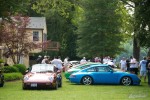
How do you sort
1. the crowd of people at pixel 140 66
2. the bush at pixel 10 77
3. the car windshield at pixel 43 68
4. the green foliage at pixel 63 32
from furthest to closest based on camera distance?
the green foliage at pixel 63 32, the bush at pixel 10 77, the crowd of people at pixel 140 66, the car windshield at pixel 43 68

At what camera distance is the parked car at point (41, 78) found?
22312mm

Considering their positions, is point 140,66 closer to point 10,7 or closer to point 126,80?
point 126,80

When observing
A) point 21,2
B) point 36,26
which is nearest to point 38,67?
point 21,2

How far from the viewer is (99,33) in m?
59.8

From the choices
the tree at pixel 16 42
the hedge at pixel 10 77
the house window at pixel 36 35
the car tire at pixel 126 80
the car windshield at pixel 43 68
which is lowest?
the car tire at pixel 126 80

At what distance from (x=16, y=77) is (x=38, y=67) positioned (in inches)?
292

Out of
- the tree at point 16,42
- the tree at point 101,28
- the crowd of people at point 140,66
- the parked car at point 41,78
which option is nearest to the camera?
the parked car at point 41,78

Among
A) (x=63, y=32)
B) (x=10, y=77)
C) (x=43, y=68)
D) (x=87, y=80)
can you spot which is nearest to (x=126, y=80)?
(x=87, y=80)

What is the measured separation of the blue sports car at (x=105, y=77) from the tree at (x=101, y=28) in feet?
103

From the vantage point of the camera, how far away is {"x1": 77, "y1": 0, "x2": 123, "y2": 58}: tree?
59.1 metres

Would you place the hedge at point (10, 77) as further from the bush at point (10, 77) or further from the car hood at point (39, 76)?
the car hood at point (39, 76)

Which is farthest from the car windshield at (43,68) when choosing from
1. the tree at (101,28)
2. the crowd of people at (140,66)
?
the tree at (101,28)

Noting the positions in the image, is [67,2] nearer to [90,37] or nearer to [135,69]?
[135,69]

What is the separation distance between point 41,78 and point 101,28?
37.5m
